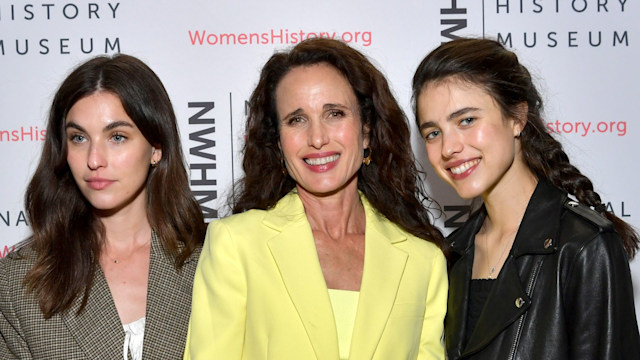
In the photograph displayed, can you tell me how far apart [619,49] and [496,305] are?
5.56ft

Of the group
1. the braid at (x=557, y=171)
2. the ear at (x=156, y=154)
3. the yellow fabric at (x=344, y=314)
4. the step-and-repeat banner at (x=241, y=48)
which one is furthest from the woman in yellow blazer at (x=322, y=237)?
the step-and-repeat banner at (x=241, y=48)

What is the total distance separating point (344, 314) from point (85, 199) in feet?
3.52

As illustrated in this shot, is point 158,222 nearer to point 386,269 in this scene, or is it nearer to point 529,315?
point 386,269

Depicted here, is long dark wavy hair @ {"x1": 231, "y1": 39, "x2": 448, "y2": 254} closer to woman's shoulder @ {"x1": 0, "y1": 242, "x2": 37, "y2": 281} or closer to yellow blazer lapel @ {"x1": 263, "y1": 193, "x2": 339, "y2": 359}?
yellow blazer lapel @ {"x1": 263, "y1": 193, "x2": 339, "y2": 359}

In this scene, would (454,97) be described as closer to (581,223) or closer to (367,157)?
(367,157)

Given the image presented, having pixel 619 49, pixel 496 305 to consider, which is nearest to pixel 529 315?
pixel 496 305

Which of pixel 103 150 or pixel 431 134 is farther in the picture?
pixel 431 134

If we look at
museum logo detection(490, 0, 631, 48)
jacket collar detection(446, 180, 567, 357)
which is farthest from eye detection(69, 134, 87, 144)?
museum logo detection(490, 0, 631, 48)

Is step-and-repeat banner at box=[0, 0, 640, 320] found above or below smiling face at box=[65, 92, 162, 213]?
above

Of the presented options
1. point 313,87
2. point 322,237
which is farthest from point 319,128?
point 322,237

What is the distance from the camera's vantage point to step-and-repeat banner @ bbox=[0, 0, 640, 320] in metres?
3.18

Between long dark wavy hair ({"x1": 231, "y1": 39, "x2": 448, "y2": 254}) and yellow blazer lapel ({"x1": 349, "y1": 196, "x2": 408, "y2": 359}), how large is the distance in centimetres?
12

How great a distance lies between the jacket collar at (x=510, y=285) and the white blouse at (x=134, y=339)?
1.07 meters

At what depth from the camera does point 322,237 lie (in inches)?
92.9
